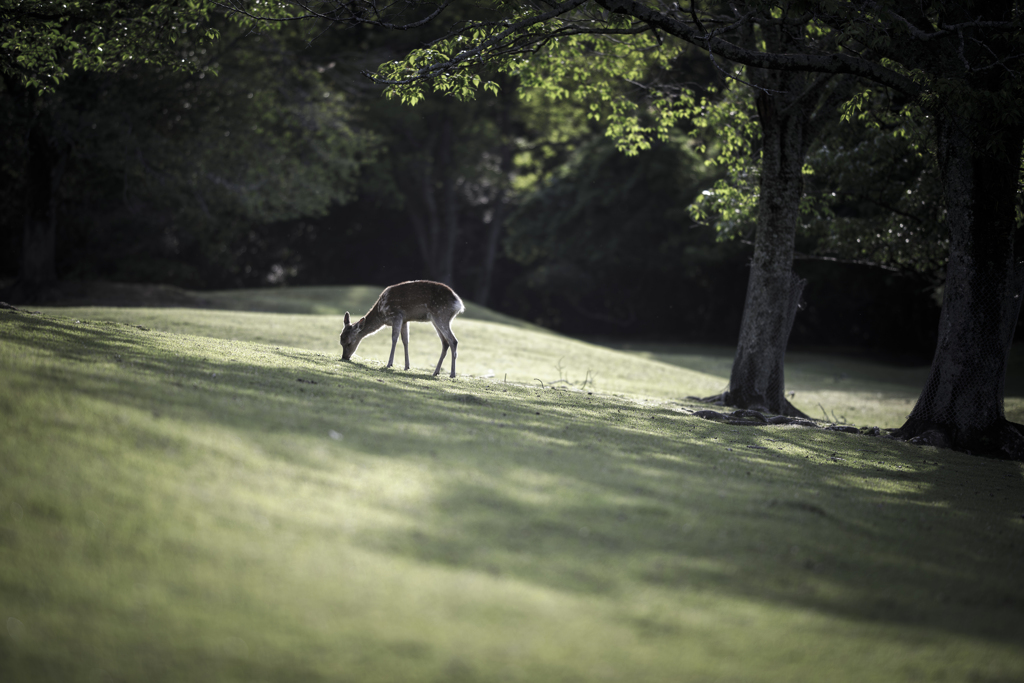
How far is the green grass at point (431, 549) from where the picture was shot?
10.2 ft

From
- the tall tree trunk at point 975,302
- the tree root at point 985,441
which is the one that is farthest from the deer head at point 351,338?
the tall tree trunk at point 975,302

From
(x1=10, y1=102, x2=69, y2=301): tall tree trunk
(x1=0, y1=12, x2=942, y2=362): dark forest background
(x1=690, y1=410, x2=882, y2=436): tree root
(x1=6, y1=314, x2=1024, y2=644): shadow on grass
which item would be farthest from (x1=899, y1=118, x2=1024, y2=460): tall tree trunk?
(x1=10, y1=102, x2=69, y2=301): tall tree trunk

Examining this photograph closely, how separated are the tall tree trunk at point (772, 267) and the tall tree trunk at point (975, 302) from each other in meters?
2.96

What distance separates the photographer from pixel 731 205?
17109 millimetres

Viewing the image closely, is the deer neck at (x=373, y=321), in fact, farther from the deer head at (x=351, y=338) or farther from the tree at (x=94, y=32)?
the tree at (x=94, y=32)

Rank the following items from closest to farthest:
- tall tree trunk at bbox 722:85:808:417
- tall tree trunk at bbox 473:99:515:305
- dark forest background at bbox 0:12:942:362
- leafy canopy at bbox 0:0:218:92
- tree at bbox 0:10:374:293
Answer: leafy canopy at bbox 0:0:218:92
tall tree trunk at bbox 722:85:808:417
tree at bbox 0:10:374:293
dark forest background at bbox 0:12:942:362
tall tree trunk at bbox 473:99:515:305

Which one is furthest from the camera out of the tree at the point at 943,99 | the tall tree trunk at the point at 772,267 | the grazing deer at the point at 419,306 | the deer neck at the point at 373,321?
the tall tree trunk at the point at 772,267

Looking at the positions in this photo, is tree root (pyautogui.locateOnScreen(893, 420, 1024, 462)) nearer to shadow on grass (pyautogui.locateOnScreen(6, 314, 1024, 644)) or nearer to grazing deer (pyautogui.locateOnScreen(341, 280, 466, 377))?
shadow on grass (pyautogui.locateOnScreen(6, 314, 1024, 644))

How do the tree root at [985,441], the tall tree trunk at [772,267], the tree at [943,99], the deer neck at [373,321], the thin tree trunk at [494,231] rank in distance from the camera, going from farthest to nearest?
the thin tree trunk at [494,231] → the tall tree trunk at [772,267] → the deer neck at [373,321] → the tree root at [985,441] → the tree at [943,99]

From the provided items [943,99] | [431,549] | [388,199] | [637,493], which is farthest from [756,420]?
[388,199]

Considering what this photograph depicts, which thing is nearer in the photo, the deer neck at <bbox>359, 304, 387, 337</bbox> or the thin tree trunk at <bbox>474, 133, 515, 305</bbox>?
the deer neck at <bbox>359, 304, 387, 337</bbox>

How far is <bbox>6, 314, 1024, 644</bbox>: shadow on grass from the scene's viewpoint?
4164mm

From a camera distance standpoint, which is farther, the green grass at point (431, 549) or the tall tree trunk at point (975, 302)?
the tall tree trunk at point (975, 302)

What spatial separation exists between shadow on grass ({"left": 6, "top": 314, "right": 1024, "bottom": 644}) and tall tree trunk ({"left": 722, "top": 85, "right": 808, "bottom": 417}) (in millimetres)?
Answer: 4389
